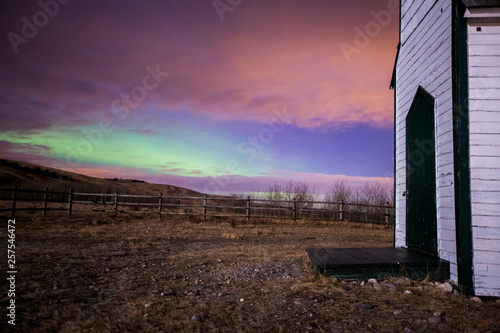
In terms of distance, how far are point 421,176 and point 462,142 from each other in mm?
1363

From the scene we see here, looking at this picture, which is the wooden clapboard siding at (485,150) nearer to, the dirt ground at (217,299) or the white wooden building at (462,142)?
the white wooden building at (462,142)

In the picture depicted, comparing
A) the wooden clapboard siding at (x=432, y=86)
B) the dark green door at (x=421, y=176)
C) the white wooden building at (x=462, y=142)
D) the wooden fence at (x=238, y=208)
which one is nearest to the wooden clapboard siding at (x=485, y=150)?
the white wooden building at (x=462, y=142)

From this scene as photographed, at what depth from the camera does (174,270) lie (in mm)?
5102

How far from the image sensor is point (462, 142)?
4.01m

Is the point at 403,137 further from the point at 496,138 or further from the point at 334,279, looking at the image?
the point at 334,279

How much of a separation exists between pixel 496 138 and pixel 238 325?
4.18 metres

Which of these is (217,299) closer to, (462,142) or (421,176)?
(462,142)

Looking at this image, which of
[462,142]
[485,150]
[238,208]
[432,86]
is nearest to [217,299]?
[462,142]

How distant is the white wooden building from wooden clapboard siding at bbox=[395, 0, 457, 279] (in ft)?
0.06

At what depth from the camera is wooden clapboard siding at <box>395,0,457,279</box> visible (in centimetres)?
430

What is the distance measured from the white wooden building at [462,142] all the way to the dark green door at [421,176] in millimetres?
18

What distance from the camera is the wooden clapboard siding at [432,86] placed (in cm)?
430

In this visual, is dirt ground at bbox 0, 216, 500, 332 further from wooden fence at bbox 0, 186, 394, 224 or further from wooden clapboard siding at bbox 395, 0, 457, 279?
wooden fence at bbox 0, 186, 394, 224

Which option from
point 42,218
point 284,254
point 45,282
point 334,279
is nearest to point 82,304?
point 45,282
